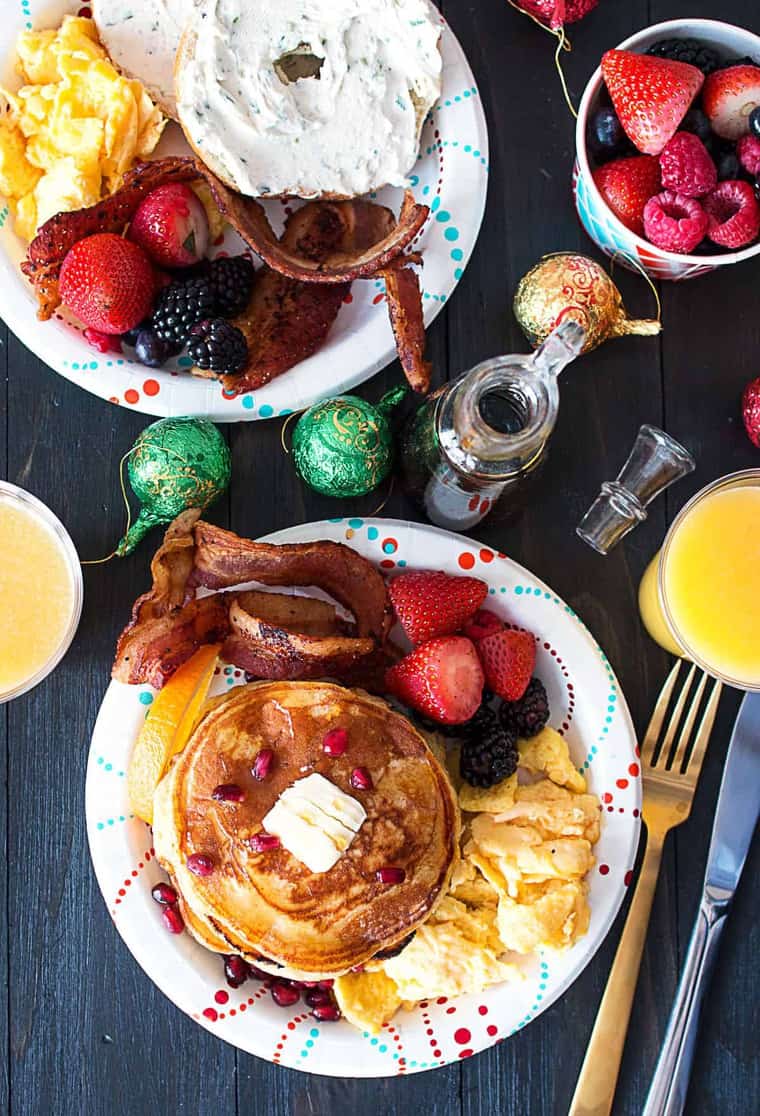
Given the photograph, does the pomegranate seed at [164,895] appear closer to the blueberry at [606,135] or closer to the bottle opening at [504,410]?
the bottle opening at [504,410]

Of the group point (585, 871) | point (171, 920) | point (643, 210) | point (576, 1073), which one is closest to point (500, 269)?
point (643, 210)

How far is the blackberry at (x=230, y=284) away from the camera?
1728 millimetres

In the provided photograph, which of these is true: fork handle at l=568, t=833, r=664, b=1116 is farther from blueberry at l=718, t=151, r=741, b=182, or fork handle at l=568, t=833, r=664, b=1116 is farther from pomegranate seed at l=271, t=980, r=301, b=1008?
blueberry at l=718, t=151, r=741, b=182

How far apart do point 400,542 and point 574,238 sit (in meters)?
0.67

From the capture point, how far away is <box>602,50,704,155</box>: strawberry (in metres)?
1.59

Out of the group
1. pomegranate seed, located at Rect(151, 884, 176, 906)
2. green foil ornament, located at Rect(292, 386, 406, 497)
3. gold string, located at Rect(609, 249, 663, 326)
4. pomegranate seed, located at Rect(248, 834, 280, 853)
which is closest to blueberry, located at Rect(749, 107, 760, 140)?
gold string, located at Rect(609, 249, 663, 326)

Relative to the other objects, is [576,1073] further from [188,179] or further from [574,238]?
[188,179]

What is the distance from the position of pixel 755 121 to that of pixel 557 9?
1.38 feet

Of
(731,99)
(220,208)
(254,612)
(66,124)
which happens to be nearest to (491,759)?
(254,612)

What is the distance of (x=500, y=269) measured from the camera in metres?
1.86

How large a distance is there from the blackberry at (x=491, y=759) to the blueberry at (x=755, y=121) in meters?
1.04

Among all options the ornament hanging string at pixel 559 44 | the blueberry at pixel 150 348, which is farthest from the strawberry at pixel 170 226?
the ornament hanging string at pixel 559 44

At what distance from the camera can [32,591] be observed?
173 centimetres

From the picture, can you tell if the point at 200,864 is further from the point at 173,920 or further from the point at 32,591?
the point at 32,591
